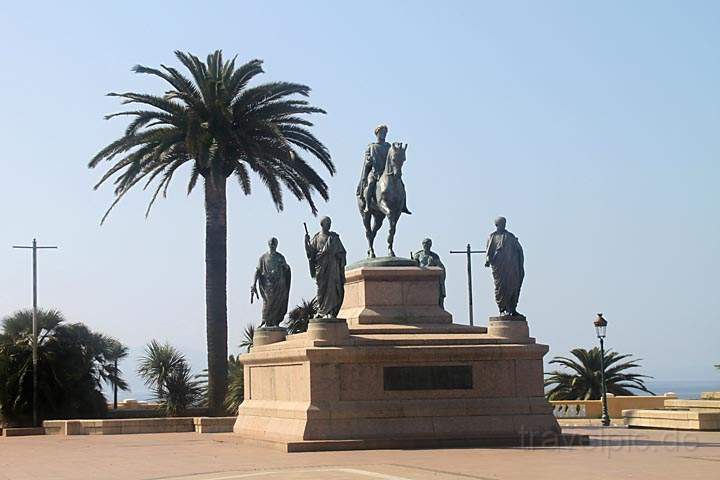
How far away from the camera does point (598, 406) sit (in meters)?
39.3

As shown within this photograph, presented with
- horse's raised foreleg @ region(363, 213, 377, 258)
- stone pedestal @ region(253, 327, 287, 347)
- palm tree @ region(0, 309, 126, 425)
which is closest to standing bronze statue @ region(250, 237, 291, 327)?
stone pedestal @ region(253, 327, 287, 347)

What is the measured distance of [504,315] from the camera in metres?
23.1

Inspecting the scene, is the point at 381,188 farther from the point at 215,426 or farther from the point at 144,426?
the point at 144,426

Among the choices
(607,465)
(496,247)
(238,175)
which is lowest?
(607,465)

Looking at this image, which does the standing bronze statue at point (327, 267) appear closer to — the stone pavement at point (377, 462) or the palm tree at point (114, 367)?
the stone pavement at point (377, 462)

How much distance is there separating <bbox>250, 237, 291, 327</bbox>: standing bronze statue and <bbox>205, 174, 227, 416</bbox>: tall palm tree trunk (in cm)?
1046

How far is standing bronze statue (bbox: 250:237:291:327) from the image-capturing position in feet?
87.0

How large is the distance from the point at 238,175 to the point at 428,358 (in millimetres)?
16508

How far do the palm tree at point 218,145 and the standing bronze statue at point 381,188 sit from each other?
11.3m

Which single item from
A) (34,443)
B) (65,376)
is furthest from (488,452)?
(65,376)

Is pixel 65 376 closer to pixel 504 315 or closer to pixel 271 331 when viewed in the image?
pixel 271 331

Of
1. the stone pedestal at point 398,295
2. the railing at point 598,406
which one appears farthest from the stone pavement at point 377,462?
the railing at point 598,406

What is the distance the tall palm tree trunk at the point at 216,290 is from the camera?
3691 cm

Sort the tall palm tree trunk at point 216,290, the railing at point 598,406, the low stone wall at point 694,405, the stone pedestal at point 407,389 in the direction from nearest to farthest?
1. the stone pedestal at point 407,389
2. the low stone wall at point 694,405
3. the tall palm tree trunk at point 216,290
4. the railing at point 598,406
